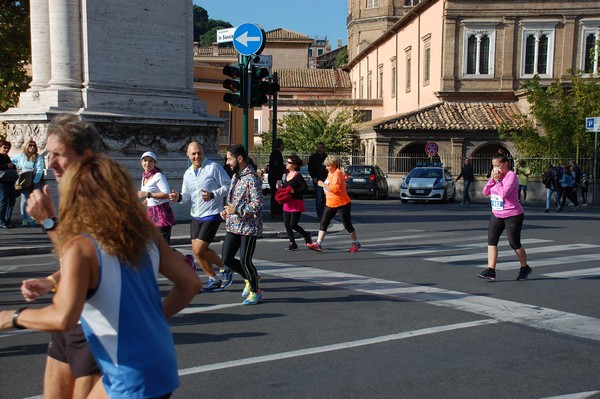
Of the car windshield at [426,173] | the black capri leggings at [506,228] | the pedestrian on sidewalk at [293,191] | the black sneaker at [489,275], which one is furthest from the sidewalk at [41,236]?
the car windshield at [426,173]

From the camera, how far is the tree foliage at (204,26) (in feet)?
385

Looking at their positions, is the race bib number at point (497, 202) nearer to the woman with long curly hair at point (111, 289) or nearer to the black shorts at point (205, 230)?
the black shorts at point (205, 230)

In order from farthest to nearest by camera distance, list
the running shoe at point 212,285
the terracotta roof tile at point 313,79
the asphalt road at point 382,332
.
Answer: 1. the terracotta roof tile at point 313,79
2. the running shoe at point 212,285
3. the asphalt road at point 382,332

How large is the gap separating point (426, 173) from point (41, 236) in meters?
19.7

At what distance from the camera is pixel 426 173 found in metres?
30.3

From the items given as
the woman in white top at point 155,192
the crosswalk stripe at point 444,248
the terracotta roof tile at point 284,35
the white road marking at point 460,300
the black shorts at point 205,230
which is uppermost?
the terracotta roof tile at point 284,35

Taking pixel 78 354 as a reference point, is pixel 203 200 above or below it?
above

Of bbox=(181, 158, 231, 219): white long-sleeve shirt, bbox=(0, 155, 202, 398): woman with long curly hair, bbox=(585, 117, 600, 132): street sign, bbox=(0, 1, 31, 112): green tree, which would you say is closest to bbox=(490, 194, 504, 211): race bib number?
bbox=(181, 158, 231, 219): white long-sleeve shirt

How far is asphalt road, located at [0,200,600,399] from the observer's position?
529 centimetres

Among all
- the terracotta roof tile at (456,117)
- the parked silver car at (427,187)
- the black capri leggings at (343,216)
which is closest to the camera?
the black capri leggings at (343,216)

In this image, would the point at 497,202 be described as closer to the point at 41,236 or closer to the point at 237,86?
the point at 237,86

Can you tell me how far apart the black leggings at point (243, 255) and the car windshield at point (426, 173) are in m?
22.5

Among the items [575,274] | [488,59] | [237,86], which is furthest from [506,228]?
[488,59]

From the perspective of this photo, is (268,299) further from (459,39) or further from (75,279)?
(459,39)
